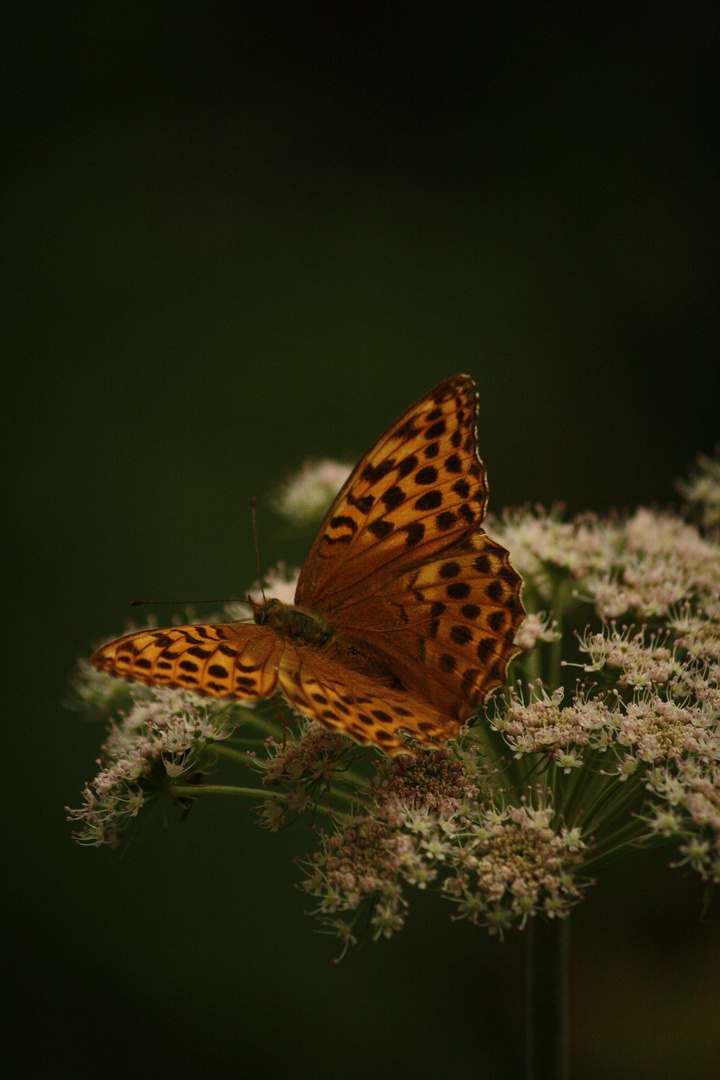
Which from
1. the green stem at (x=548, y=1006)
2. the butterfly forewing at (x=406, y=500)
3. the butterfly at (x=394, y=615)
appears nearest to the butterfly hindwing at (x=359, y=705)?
the butterfly at (x=394, y=615)

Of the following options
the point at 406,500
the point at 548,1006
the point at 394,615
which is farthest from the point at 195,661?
the point at 548,1006

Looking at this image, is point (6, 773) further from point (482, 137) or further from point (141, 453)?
point (482, 137)

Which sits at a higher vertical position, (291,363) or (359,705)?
(291,363)

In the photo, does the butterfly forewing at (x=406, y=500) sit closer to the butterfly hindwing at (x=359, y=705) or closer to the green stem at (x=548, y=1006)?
the butterfly hindwing at (x=359, y=705)

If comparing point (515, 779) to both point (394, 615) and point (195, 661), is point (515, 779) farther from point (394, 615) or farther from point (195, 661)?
point (195, 661)

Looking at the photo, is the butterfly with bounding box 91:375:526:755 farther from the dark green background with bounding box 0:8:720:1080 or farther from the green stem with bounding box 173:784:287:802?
the dark green background with bounding box 0:8:720:1080

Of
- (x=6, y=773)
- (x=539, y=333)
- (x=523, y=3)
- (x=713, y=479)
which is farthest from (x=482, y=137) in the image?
(x=6, y=773)

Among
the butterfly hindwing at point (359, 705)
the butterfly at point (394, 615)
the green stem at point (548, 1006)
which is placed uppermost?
the butterfly at point (394, 615)

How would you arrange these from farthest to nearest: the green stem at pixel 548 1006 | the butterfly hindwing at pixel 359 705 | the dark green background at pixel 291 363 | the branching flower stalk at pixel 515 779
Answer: the dark green background at pixel 291 363 < the green stem at pixel 548 1006 < the branching flower stalk at pixel 515 779 < the butterfly hindwing at pixel 359 705
